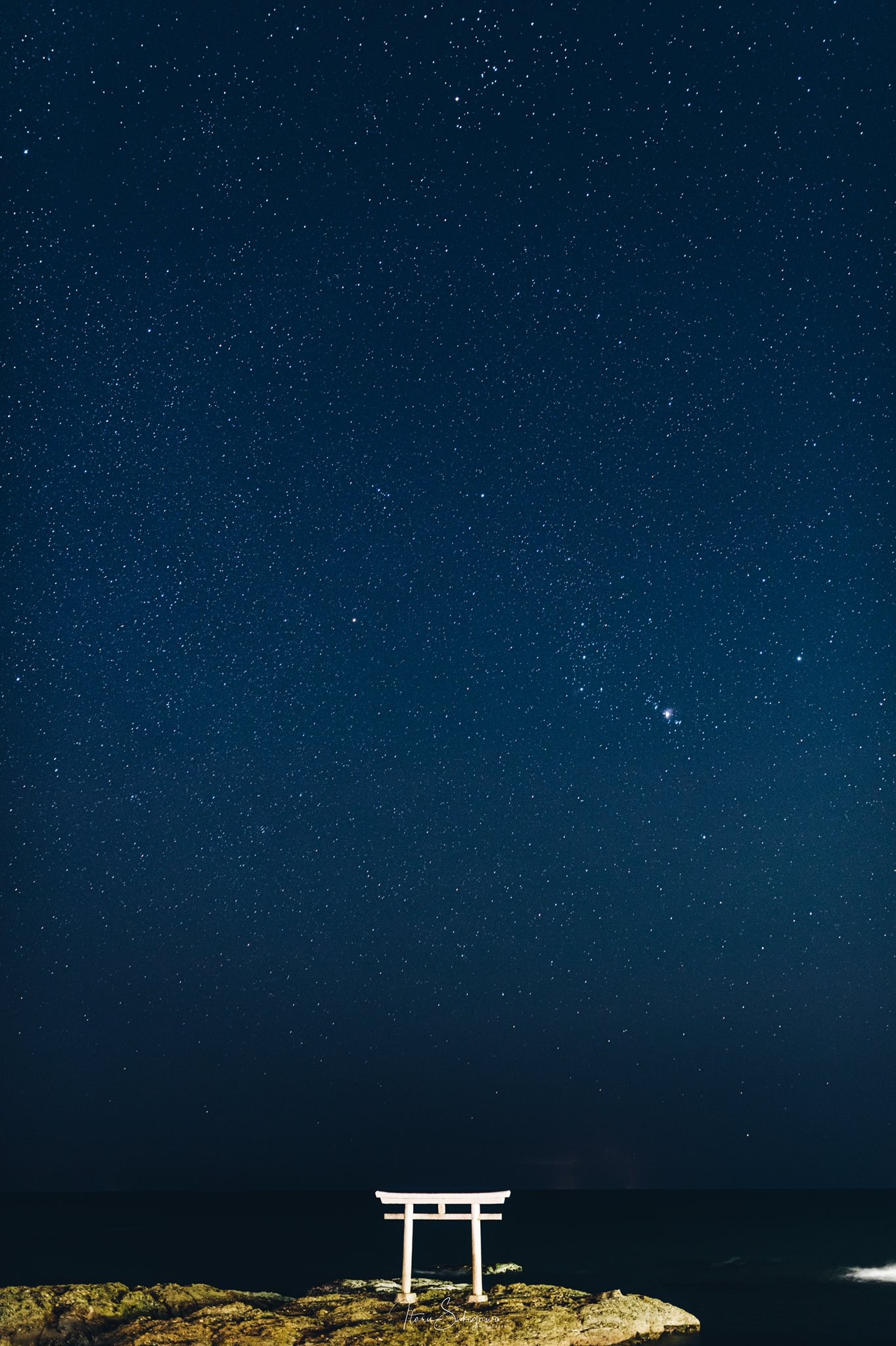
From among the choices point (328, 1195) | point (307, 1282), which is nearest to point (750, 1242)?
point (307, 1282)

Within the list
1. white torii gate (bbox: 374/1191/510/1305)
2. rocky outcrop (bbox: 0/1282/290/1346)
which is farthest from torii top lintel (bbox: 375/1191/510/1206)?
rocky outcrop (bbox: 0/1282/290/1346)

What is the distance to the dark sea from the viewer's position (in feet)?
69.2

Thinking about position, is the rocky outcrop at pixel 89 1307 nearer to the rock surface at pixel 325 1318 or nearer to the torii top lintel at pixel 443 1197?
the rock surface at pixel 325 1318

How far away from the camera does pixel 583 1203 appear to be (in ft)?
225

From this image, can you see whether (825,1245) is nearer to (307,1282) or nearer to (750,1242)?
(750,1242)

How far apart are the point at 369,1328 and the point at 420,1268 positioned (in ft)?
35.2

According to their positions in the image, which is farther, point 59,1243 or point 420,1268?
point 59,1243

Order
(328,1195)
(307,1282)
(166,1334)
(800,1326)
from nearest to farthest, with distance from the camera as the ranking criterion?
(166,1334)
(800,1326)
(307,1282)
(328,1195)

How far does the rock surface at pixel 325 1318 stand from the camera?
1479 centimetres
